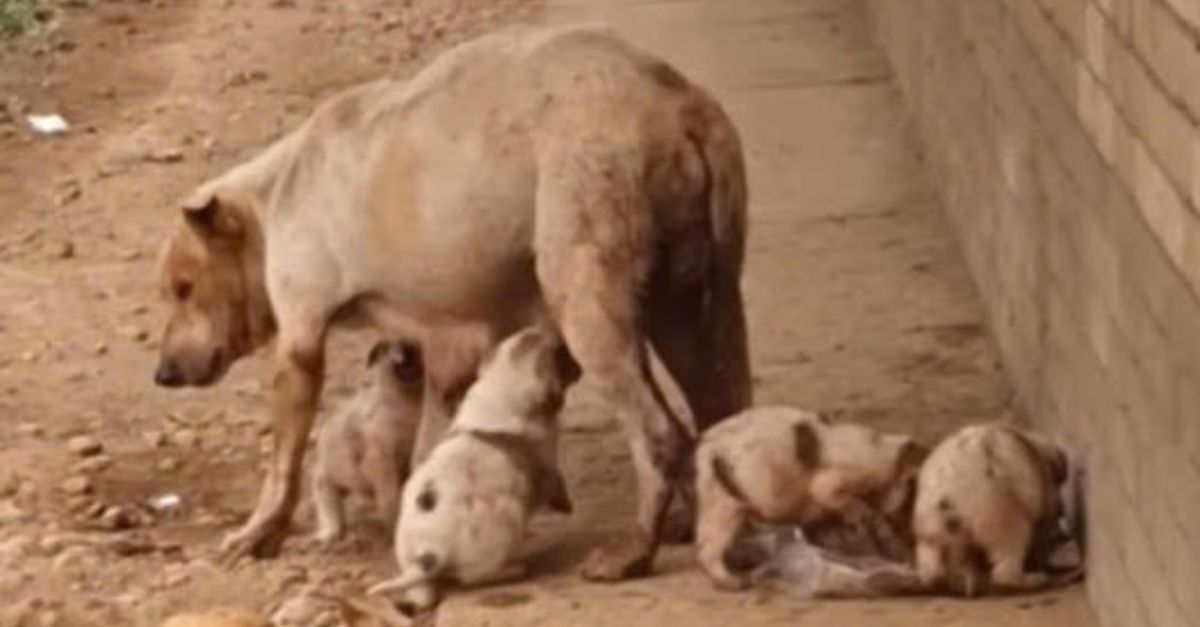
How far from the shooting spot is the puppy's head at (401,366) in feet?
29.3

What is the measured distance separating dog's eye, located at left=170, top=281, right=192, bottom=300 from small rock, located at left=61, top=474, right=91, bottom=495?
2.23 ft

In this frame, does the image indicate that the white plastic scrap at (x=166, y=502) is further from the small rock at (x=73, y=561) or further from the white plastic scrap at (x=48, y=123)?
the white plastic scrap at (x=48, y=123)

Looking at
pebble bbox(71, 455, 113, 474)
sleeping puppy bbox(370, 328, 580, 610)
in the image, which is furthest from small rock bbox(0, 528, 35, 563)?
sleeping puppy bbox(370, 328, 580, 610)

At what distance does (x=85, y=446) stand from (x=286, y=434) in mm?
1196

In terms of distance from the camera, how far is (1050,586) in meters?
8.00

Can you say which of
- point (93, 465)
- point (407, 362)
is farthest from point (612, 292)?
point (93, 465)

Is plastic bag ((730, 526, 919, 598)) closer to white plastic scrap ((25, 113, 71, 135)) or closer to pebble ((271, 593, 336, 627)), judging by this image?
pebble ((271, 593, 336, 627))

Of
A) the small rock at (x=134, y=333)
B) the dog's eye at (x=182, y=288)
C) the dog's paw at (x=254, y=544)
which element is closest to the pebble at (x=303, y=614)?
the dog's paw at (x=254, y=544)

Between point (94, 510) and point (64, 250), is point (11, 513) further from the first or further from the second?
point (64, 250)

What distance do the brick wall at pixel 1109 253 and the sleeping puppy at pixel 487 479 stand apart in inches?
52.2

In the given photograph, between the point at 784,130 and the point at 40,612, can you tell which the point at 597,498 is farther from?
the point at 784,130

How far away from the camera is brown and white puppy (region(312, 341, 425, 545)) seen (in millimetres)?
8836

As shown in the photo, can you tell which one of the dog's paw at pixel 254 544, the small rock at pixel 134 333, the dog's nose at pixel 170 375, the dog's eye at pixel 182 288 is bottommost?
the small rock at pixel 134 333

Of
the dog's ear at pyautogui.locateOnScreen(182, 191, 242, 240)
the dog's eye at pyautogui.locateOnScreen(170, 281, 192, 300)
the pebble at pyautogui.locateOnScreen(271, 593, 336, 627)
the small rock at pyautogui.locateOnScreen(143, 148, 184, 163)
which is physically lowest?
the small rock at pyautogui.locateOnScreen(143, 148, 184, 163)
